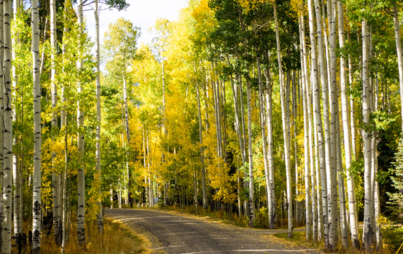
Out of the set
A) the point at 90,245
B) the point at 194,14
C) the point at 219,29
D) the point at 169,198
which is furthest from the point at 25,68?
the point at 169,198

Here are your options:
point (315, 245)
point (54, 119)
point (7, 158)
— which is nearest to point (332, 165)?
point (315, 245)

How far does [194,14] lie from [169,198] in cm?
1694

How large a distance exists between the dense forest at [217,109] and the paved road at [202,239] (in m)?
1.54

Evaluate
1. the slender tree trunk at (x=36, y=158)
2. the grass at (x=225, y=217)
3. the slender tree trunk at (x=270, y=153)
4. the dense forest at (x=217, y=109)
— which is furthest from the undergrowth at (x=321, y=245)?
the slender tree trunk at (x=36, y=158)

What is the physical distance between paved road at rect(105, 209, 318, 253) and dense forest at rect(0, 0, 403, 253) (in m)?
1.54

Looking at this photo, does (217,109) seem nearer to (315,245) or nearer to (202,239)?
(202,239)

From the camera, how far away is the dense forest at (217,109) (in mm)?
8992

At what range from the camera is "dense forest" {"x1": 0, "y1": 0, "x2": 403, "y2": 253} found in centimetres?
899

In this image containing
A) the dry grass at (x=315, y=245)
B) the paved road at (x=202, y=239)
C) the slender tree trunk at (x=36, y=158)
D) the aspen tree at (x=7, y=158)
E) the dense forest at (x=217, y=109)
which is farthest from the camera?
the paved road at (x=202, y=239)

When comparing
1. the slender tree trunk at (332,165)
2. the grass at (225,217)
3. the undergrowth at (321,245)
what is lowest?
the grass at (225,217)

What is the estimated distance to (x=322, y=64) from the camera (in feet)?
32.8

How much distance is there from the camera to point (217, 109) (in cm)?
1980

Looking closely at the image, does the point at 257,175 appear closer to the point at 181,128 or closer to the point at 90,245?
the point at 181,128

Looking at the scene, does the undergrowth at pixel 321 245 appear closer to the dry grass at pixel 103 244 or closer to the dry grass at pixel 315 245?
the dry grass at pixel 315 245
